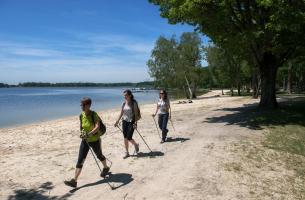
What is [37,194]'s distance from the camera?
866 cm

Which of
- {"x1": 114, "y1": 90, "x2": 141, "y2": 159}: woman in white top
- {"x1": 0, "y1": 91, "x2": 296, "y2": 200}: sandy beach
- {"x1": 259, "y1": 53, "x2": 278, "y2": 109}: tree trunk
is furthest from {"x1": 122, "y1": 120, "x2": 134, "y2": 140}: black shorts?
{"x1": 259, "y1": 53, "x2": 278, "y2": 109}: tree trunk

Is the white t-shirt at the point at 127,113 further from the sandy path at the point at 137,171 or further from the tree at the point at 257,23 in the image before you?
the tree at the point at 257,23

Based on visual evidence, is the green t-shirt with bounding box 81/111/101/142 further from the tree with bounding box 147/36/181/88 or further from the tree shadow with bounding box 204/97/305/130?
the tree with bounding box 147/36/181/88

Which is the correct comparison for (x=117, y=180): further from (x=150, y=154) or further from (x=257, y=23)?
(x=257, y=23)

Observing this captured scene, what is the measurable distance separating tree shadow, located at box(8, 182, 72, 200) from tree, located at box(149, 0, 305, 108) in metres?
12.3

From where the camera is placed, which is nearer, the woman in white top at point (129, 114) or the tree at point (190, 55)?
the woman in white top at point (129, 114)

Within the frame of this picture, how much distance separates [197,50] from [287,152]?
42.9 m

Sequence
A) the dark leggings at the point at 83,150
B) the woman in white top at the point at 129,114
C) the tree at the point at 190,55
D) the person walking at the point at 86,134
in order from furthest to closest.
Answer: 1. the tree at the point at 190,55
2. the woman in white top at the point at 129,114
3. the dark leggings at the point at 83,150
4. the person walking at the point at 86,134

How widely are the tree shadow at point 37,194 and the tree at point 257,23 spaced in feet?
40.5

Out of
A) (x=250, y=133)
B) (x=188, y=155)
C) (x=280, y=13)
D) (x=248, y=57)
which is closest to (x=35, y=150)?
(x=188, y=155)

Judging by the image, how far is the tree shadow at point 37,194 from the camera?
27.6ft

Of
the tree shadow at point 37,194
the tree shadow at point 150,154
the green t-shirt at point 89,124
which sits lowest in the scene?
the tree shadow at point 37,194

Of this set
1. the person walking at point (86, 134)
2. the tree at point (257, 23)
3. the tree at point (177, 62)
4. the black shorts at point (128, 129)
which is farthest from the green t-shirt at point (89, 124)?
the tree at point (177, 62)

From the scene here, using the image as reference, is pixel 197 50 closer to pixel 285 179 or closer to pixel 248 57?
pixel 248 57
